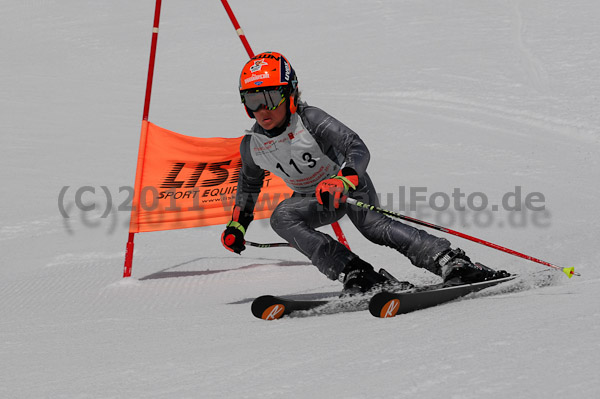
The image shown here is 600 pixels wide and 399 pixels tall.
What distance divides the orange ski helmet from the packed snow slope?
4.39 ft

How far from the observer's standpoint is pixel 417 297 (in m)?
3.55

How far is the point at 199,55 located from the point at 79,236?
882cm

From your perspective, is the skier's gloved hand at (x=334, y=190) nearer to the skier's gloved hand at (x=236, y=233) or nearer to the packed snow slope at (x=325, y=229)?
the packed snow slope at (x=325, y=229)

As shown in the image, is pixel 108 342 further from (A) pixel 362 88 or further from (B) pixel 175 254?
(A) pixel 362 88

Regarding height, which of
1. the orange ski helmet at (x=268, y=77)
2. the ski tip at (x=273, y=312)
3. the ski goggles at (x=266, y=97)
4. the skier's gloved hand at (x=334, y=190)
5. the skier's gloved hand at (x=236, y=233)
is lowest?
the ski tip at (x=273, y=312)

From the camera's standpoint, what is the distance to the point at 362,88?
12117mm

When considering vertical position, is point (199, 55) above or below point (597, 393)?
above

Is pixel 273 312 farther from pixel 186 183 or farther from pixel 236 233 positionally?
pixel 186 183

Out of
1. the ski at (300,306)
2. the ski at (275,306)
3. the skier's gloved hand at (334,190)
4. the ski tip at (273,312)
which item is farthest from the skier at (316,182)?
the ski tip at (273,312)

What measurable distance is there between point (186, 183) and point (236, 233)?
5.89 feet

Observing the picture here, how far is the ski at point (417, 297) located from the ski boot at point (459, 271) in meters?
0.05

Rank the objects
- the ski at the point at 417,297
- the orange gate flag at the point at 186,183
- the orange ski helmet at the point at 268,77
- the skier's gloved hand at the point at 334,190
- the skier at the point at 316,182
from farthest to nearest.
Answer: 1. the orange gate flag at the point at 186,183
2. the orange ski helmet at the point at 268,77
3. the skier at the point at 316,182
4. the skier's gloved hand at the point at 334,190
5. the ski at the point at 417,297

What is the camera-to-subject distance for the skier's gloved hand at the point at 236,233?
455 centimetres

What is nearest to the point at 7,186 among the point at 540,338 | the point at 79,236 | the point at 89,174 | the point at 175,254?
the point at 89,174
